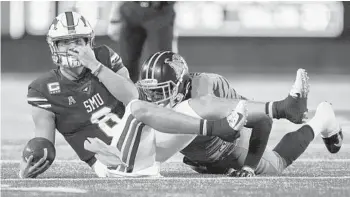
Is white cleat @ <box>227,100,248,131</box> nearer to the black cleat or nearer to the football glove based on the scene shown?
the football glove

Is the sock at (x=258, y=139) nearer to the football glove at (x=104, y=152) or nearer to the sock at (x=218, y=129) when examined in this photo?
the sock at (x=218, y=129)

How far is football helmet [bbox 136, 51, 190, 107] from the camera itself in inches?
217

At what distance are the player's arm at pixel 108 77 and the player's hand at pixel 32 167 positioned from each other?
1.91 feet

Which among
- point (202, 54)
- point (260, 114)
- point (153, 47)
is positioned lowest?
point (202, 54)

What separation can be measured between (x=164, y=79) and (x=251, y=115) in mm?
529

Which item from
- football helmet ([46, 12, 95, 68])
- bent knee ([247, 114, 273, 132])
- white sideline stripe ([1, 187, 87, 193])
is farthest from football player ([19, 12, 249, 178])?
bent knee ([247, 114, 273, 132])

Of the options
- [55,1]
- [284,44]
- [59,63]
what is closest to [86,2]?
[55,1]

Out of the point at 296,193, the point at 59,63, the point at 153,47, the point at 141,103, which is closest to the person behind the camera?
the point at 296,193

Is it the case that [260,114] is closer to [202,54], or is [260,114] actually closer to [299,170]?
[299,170]

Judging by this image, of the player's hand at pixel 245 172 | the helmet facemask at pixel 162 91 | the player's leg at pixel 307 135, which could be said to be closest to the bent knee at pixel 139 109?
the helmet facemask at pixel 162 91

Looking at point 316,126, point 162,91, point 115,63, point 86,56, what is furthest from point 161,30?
point 162,91

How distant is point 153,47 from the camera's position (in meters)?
9.85

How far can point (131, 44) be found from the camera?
991 cm

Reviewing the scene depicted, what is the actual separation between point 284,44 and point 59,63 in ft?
27.5
